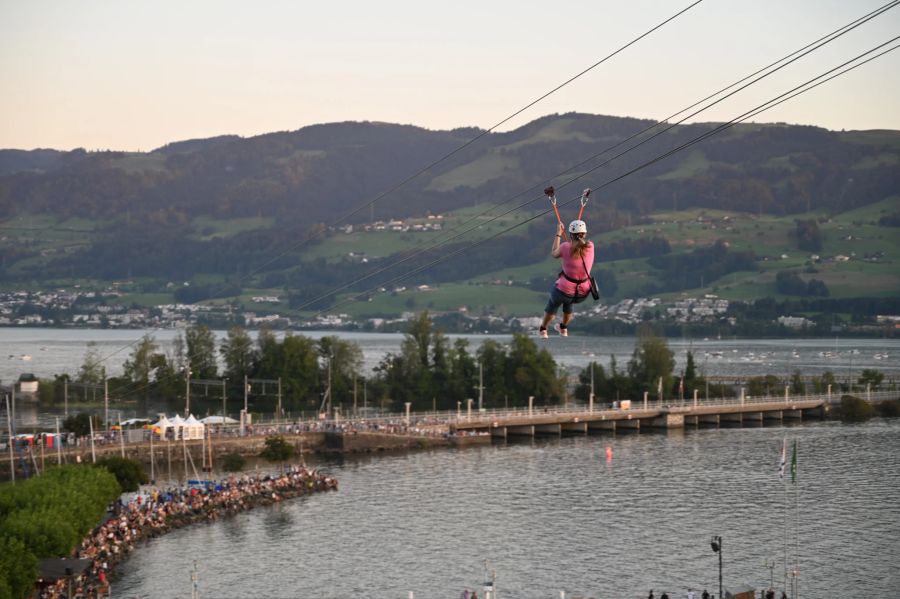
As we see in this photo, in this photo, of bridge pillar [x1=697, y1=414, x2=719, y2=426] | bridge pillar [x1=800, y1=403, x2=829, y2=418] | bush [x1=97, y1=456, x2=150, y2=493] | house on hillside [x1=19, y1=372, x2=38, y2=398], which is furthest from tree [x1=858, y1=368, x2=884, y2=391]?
bush [x1=97, y1=456, x2=150, y2=493]

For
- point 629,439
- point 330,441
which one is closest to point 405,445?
point 330,441

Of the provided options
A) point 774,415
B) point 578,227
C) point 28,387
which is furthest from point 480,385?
point 578,227

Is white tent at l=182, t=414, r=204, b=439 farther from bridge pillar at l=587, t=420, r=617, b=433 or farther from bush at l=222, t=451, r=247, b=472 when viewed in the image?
bridge pillar at l=587, t=420, r=617, b=433

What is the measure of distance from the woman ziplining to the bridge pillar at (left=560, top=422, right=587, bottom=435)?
7931 cm

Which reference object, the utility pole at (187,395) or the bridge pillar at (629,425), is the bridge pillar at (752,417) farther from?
the utility pole at (187,395)

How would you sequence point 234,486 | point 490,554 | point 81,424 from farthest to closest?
1. point 81,424
2. point 234,486
3. point 490,554

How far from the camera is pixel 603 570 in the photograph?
47.9 meters

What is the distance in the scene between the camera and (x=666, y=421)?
104062 mm

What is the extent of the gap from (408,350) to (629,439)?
23.9m

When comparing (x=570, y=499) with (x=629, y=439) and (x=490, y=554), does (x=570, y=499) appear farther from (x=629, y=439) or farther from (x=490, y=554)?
(x=629, y=439)

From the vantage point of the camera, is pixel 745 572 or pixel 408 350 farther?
pixel 408 350

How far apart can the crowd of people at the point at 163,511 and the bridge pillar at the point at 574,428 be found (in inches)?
1242

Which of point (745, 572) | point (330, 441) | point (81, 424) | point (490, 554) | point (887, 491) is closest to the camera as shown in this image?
point (745, 572)

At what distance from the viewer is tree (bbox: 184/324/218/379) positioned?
381 feet
